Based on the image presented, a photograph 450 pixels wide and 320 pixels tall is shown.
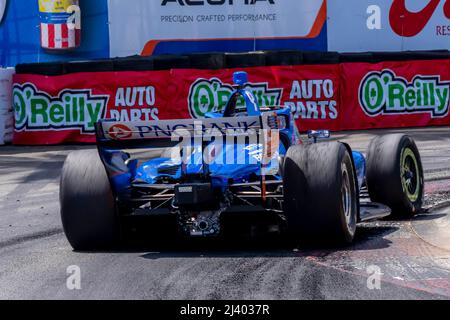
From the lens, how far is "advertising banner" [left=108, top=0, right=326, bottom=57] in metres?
24.0

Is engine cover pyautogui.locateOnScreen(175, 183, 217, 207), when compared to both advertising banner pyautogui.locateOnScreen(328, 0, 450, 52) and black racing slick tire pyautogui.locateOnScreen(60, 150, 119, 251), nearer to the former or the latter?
black racing slick tire pyautogui.locateOnScreen(60, 150, 119, 251)

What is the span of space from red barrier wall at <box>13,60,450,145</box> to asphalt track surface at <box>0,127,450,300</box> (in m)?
9.36

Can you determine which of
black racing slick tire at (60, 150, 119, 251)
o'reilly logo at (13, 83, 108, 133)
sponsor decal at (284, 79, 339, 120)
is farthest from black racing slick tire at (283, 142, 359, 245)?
sponsor decal at (284, 79, 339, 120)

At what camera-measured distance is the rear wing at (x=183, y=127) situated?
7965 mm

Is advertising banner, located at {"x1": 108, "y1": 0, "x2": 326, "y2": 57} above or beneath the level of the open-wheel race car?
above

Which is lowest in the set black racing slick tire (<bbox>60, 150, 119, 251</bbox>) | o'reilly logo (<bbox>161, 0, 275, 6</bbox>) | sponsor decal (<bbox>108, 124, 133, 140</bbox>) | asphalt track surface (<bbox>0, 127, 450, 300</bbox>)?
asphalt track surface (<bbox>0, 127, 450, 300</bbox>)

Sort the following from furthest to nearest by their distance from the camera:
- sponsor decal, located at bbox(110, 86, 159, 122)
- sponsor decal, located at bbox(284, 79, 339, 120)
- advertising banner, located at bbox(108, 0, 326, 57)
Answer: advertising banner, located at bbox(108, 0, 326, 57) < sponsor decal, located at bbox(284, 79, 339, 120) < sponsor decal, located at bbox(110, 86, 159, 122)

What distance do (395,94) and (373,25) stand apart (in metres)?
4.27

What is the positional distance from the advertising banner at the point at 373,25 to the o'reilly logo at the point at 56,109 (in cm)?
779

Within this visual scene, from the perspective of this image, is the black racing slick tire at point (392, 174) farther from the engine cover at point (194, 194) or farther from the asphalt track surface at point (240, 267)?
the engine cover at point (194, 194)

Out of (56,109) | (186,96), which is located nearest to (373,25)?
(186,96)

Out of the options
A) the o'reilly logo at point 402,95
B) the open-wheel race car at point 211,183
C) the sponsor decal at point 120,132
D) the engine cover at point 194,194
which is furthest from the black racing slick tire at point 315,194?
the o'reilly logo at point 402,95
